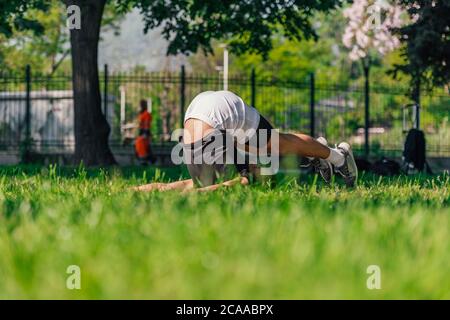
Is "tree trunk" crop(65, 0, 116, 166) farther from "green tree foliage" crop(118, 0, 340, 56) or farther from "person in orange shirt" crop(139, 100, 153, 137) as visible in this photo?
"person in orange shirt" crop(139, 100, 153, 137)

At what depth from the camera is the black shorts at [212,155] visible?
9.17 meters

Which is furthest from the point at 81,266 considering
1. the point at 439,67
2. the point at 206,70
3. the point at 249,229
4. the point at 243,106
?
the point at 206,70

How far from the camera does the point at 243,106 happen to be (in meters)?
9.36

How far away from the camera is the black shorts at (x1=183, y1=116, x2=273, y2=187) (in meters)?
9.17

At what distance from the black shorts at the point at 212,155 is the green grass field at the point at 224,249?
98.6 inches

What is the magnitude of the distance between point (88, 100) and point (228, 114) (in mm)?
11662

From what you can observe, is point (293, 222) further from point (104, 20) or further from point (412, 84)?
point (104, 20)

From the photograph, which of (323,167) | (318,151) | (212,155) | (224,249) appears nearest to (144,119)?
(323,167)

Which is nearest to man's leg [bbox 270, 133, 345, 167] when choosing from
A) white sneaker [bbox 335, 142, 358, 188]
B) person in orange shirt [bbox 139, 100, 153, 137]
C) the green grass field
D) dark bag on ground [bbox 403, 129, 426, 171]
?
white sneaker [bbox 335, 142, 358, 188]

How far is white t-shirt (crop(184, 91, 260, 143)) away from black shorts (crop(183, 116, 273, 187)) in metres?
0.07

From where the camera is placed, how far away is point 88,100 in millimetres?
20453

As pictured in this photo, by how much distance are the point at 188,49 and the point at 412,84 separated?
546cm

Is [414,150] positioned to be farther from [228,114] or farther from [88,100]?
[228,114]

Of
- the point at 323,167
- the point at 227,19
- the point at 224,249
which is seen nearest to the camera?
the point at 224,249
